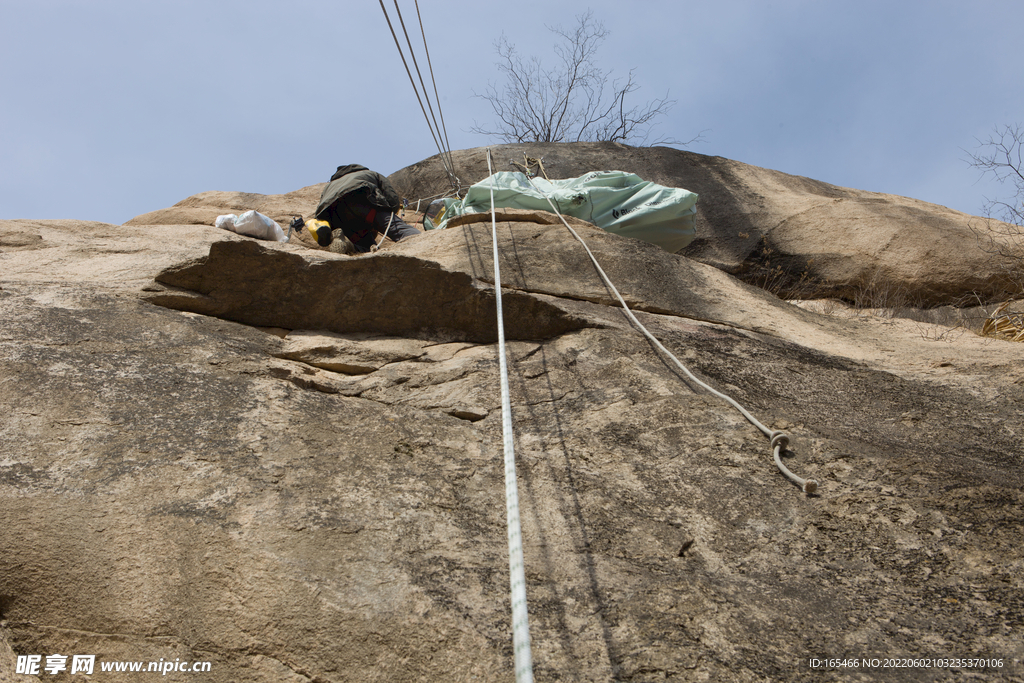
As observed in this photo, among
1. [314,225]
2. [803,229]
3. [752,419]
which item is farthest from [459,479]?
[803,229]

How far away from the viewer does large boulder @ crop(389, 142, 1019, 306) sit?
5.45m

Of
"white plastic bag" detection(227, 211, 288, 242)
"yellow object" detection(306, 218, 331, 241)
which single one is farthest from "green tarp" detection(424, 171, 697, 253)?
"white plastic bag" detection(227, 211, 288, 242)

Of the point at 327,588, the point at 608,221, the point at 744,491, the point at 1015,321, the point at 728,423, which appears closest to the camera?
the point at 327,588

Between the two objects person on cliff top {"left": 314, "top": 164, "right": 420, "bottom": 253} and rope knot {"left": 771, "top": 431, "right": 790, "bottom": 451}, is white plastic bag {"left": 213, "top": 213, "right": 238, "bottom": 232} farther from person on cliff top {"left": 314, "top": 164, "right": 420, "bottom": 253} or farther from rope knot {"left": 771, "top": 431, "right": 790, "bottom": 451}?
rope knot {"left": 771, "top": 431, "right": 790, "bottom": 451}

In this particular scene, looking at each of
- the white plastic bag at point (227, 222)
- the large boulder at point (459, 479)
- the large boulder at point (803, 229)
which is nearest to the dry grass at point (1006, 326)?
the large boulder at point (459, 479)

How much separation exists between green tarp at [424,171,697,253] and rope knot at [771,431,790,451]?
274cm


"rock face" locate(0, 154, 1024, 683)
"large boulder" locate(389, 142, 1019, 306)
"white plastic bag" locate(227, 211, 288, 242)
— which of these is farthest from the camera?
"large boulder" locate(389, 142, 1019, 306)

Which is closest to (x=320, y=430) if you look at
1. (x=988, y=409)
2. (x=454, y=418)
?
(x=454, y=418)

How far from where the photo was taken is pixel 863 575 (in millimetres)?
1778

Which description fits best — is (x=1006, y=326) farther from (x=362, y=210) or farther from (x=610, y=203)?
(x=362, y=210)

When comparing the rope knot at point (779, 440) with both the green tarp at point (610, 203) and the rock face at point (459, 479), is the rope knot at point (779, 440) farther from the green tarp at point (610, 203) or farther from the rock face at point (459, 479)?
the green tarp at point (610, 203)

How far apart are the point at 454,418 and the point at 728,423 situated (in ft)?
3.54

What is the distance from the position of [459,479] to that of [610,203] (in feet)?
10.3

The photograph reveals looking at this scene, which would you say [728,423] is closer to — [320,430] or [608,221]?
[320,430]
